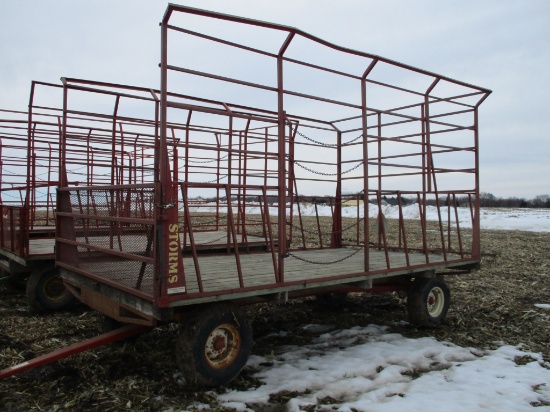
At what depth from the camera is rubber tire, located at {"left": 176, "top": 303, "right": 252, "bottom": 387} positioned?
4066 millimetres

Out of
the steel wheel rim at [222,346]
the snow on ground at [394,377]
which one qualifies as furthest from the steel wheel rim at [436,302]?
the steel wheel rim at [222,346]

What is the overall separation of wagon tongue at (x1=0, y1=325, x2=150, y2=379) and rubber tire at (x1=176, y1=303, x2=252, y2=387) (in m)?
0.64

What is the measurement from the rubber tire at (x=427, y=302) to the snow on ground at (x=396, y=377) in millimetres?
609

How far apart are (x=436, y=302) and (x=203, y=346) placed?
4.16 metres

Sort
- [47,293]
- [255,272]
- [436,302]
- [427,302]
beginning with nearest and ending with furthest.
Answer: [255,272], [427,302], [436,302], [47,293]

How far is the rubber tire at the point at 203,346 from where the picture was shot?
13.3ft

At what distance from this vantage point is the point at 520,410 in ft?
13.1

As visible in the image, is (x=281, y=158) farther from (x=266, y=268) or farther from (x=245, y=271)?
(x=266, y=268)

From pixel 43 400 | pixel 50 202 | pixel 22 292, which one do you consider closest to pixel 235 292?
pixel 43 400

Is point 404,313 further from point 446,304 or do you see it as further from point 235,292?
point 235,292

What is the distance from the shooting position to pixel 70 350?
4.10m

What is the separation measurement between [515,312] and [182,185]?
606 centimetres

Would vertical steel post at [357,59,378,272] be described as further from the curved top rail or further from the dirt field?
the dirt field

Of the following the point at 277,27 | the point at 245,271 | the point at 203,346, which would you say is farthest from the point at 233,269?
the point at 277,27
